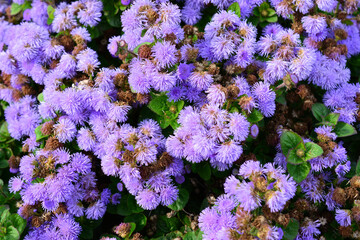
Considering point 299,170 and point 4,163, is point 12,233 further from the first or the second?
point 299,170

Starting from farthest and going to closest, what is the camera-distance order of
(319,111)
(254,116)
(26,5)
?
(26,5) → (319,111) → (254,116)

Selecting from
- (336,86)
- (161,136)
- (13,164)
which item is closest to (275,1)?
(336,86)

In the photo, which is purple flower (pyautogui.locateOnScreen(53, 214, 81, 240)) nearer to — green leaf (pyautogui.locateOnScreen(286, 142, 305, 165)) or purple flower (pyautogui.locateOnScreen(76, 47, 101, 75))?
purple flower (pyautogui.locateOnScreen(76, 47, 101, 75))

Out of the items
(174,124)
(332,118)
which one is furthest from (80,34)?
(332,118)

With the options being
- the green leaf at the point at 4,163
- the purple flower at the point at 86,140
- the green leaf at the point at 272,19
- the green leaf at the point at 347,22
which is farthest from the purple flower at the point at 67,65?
the green leaf at the point at 347,22

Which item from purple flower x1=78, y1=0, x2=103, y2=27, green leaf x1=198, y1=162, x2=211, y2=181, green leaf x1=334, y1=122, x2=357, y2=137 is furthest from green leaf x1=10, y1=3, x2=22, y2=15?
green leaf x1=334, y1=122, x2=357, y2=137

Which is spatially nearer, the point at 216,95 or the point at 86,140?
the point at 216,95
